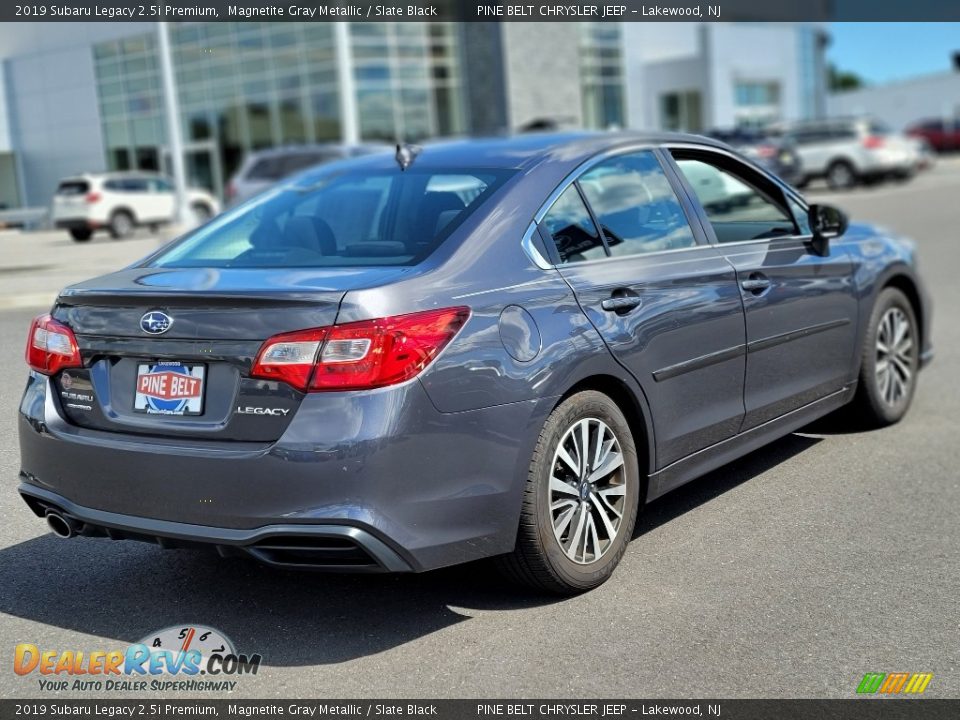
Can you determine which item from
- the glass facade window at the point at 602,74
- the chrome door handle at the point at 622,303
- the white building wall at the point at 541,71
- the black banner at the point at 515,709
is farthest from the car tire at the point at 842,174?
the black banner at the point at 515,709

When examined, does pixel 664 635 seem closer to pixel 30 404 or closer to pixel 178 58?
pixel 30 404

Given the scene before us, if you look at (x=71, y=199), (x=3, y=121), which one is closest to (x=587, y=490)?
(x=3, y=121)

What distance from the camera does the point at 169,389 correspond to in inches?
146

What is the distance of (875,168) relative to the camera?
32688mm

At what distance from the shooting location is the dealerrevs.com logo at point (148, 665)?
11.4 ft

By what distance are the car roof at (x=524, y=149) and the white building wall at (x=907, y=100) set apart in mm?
84399

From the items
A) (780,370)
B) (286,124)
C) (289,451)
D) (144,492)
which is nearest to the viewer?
(289,451)

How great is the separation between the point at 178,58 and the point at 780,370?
109 feet

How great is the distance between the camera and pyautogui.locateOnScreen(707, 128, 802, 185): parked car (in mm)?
29781

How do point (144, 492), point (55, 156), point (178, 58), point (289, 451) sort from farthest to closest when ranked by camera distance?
point (178, 58) → point (55, 156) → point (144, 492) → point (289, 451)

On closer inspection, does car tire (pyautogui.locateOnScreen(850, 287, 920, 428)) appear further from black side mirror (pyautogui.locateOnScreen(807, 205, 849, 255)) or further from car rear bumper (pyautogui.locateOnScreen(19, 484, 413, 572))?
car rear bumper (pyautogui.locateOnScreen(19, 484, 413, 572))

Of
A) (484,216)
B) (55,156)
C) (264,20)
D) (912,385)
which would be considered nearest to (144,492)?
(484,216)

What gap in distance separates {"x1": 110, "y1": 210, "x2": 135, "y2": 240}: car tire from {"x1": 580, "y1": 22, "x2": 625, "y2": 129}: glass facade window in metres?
22.7

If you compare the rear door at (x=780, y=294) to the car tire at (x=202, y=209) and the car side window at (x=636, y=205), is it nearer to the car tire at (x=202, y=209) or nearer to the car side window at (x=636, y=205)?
the car side window at (x=636, y=205)
